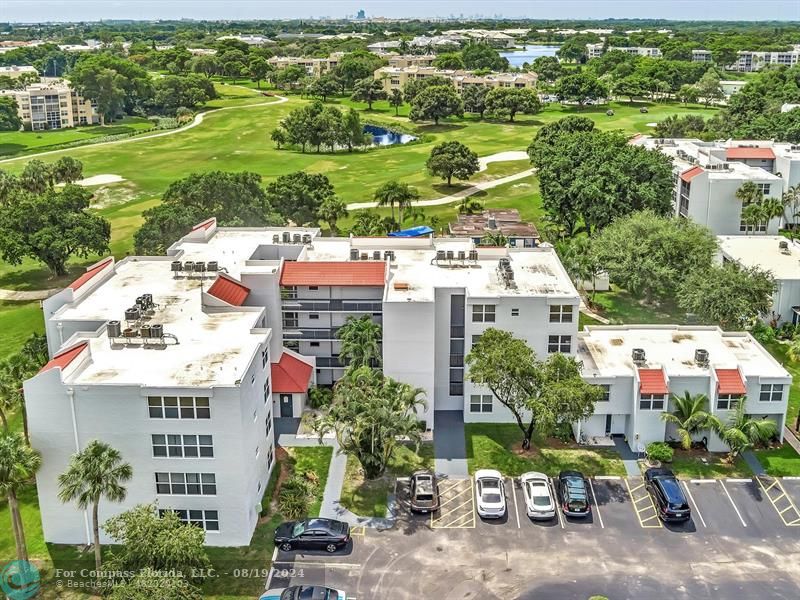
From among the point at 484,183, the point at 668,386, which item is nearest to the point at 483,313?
the point at 668,386

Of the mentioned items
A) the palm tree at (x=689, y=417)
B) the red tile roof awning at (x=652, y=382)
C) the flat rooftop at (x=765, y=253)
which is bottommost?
the palm tree at (x=689, y=417)

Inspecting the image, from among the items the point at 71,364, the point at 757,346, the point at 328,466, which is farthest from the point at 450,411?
the point at 71,364

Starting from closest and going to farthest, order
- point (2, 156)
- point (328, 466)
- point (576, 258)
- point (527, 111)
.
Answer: point (328, 466) → point (576, 258) → point (2, 156) → point (527, 111)

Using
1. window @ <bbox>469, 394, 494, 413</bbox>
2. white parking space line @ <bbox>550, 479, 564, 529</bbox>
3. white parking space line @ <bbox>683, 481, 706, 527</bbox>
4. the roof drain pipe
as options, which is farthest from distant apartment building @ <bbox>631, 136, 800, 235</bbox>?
the roof drain pipe

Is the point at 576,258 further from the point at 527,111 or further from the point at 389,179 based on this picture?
the point at 527,111

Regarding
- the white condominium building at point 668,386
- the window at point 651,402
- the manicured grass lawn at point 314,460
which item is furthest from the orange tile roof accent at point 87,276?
the window at point 651,402

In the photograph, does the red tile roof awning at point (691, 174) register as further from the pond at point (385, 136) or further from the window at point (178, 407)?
the pond at point (385, 136)
